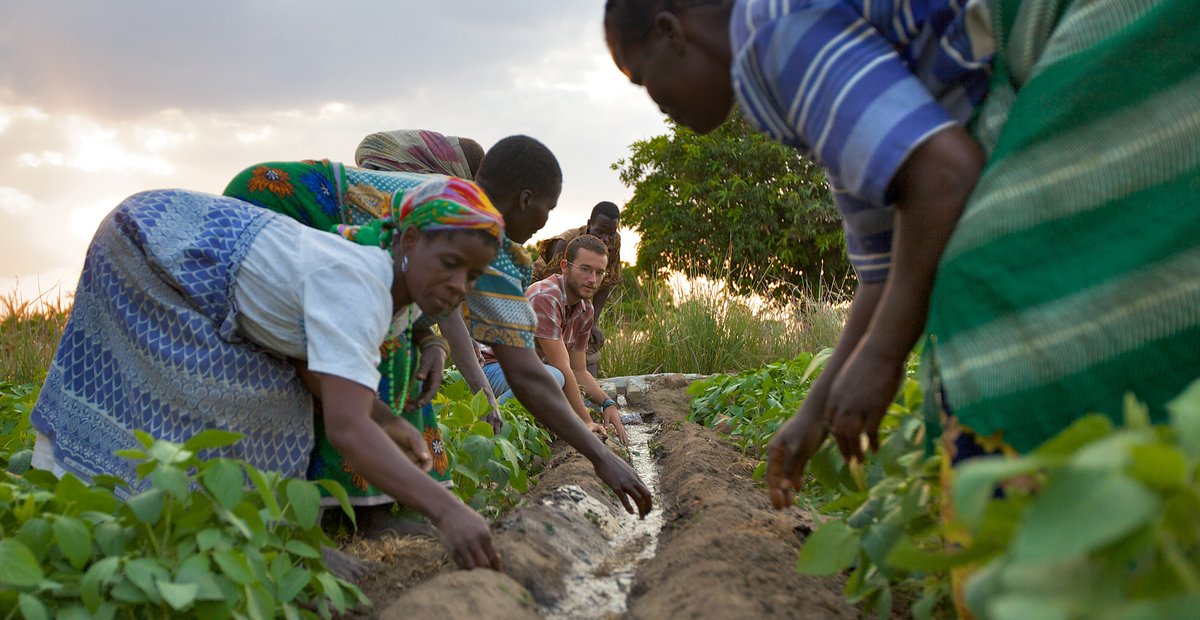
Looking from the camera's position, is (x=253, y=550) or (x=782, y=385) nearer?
(x=253, y=550)

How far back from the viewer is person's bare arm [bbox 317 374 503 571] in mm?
2029

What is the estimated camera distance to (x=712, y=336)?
10344 millimetres

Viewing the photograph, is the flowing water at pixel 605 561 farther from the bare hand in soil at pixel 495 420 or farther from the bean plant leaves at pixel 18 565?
the bean plant leaves at pixel 18 565

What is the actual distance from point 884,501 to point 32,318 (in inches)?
329

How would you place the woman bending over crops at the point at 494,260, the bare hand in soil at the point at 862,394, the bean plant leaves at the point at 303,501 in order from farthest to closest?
the woman bending over crops at the point at 494,260, the bean plant leaves at the point at 303,501, the bare hand in soil at the point at 862,394

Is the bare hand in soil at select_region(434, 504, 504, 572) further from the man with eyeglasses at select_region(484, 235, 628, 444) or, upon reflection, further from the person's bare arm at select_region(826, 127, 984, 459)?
the man with eyeglasses at select_region(484, 235, 628, 444)

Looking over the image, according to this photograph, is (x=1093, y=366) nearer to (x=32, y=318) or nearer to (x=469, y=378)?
(x=469, y=378)

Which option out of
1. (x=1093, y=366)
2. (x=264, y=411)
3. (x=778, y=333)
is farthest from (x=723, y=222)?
(x=1093, y=366)

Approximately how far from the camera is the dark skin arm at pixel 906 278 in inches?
56.8

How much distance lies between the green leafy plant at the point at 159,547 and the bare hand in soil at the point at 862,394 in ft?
3.44

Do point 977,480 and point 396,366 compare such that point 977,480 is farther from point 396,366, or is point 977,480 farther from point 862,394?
point 396,366

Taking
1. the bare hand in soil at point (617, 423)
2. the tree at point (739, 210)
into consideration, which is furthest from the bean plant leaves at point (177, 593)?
the tree at point (739, 210)

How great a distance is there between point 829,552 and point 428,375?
1.63 m

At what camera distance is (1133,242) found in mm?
1283
